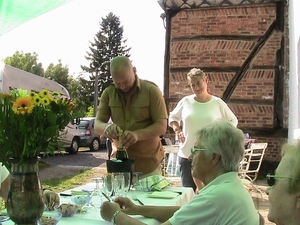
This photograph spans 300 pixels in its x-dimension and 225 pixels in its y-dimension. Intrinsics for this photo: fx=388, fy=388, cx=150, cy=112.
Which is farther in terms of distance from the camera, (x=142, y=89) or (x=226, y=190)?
(x=142, y=89)

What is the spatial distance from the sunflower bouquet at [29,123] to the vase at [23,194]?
0.10 feet

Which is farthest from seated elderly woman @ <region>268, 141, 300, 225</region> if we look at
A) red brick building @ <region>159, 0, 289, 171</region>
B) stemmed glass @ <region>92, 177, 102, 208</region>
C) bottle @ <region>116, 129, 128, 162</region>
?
red brick building @ <region>159, 0, 289, 171</region>

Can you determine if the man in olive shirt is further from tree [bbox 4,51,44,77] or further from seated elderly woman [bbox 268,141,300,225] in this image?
tree [bbox 4,51,44,77]

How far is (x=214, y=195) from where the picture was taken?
1552 millimetres

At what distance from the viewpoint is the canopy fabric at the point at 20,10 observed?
2863 mm

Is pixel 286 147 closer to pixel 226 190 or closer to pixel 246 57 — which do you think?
pixel 226 190

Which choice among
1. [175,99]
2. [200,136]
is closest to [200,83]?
[200,136]

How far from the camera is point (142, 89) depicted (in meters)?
2.85

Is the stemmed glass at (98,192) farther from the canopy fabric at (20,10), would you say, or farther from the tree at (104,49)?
the tree at (104,49)

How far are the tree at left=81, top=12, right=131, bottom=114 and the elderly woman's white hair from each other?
37.2m

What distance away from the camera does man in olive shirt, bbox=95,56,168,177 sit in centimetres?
271

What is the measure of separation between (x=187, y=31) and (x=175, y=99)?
148cm

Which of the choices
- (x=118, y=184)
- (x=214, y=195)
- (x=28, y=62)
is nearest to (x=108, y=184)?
(x=118, y=184)

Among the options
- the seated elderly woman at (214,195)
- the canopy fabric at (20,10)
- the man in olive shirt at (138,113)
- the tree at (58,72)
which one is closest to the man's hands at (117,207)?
the seated elderly woman at (214,195)
